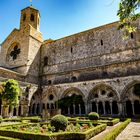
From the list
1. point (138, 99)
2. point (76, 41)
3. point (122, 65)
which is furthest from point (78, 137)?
point (76, 41)

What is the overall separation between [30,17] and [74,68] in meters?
13.8

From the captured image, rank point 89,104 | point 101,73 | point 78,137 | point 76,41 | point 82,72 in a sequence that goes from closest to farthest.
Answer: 1. point 78,137
2. point 89,104
3. point 101,73
4. point 82,72
5. point 76,41

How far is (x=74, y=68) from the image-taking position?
25.3m

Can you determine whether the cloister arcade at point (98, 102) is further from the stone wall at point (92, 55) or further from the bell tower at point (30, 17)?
the bell tower at point (30, 17)

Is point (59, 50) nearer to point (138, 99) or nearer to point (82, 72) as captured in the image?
point (82, 72)

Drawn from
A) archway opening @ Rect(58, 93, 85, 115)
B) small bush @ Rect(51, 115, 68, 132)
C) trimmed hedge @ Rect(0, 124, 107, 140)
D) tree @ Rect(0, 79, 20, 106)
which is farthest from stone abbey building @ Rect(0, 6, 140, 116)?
trimmed hedge @ Rect(0, 124, 107, 140)

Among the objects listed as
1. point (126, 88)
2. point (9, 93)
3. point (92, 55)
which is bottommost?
point (9, 93)

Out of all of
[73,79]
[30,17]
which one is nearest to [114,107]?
[73,79]

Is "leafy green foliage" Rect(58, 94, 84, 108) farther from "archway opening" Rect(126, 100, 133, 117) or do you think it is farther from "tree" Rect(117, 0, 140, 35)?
"tree" Rect(117, 0, 140, 35)

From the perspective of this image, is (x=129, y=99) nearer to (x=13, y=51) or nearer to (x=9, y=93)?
(x=9, y=93)

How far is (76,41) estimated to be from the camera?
2702cm

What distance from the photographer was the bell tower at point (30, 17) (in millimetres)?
29297

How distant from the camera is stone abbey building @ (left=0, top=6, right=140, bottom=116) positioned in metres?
19.7

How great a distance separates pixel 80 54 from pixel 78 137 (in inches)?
749
